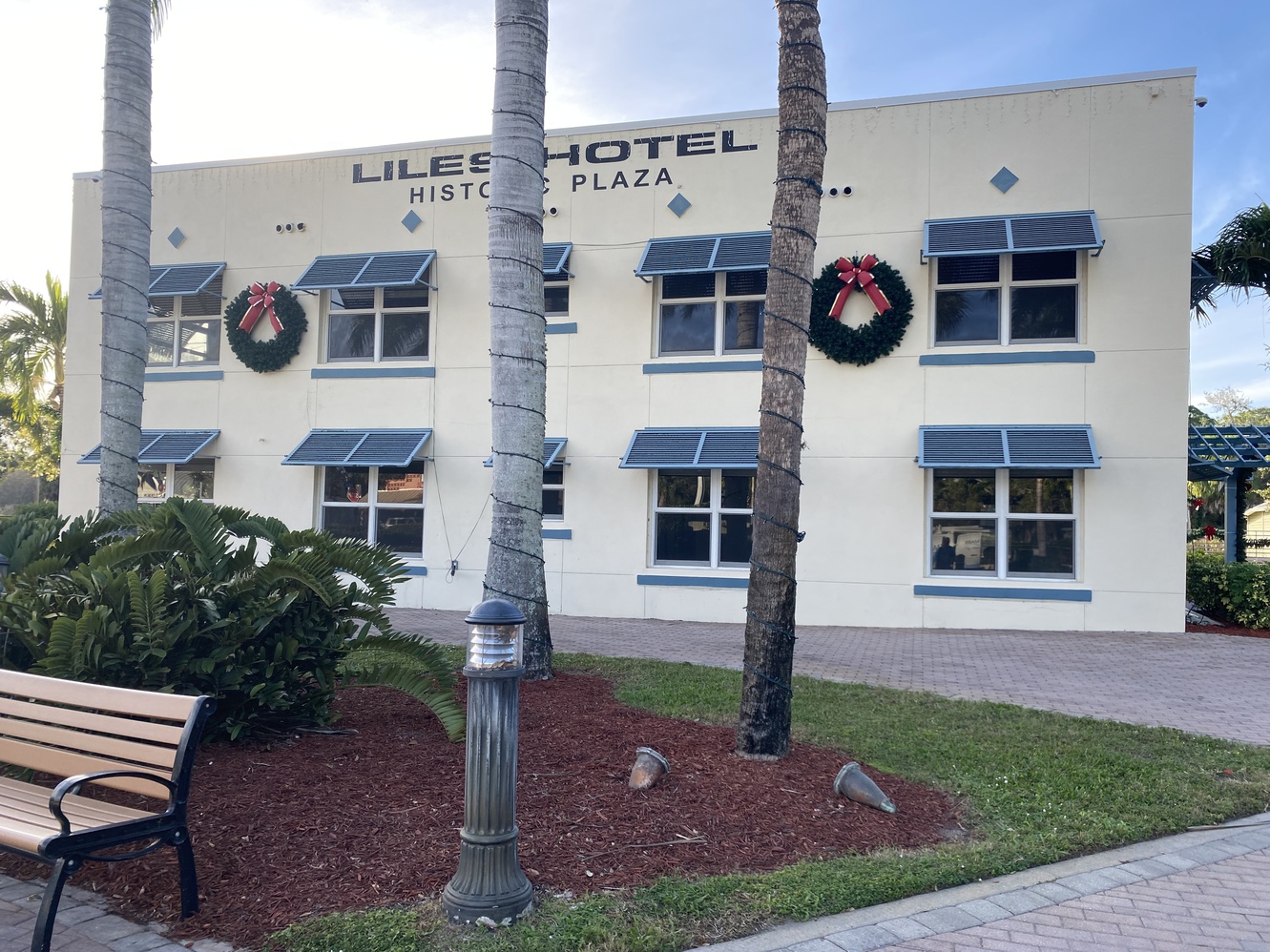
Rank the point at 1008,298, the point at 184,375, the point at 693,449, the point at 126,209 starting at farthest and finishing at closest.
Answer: the point at 184,375 → the point at 693,449 → the point at 1008,298 → the point at 126,209

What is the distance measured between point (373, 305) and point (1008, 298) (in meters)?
10.4

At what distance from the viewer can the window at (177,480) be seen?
57.5 feet

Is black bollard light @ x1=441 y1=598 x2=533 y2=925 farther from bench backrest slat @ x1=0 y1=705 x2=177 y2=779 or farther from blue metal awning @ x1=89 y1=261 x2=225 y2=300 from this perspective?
blue metal awning @ x1=89 y1=261 x2=225 y2=300

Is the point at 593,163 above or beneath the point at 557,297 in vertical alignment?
above

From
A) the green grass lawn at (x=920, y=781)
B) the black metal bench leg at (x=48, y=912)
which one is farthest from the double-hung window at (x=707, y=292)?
the black metal bench leg at (x=48, y=912)

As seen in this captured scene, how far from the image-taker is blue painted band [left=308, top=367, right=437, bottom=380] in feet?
53.4

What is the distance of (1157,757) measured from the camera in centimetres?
672

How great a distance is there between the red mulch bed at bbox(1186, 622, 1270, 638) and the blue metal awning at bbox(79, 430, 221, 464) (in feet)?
53.4

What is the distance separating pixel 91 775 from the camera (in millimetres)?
3576

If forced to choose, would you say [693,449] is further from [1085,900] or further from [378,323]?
[1085,900]

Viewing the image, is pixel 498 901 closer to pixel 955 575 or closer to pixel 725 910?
pixel 725 910

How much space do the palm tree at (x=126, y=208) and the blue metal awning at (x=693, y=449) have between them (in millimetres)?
7314

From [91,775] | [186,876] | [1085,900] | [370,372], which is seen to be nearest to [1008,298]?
[370,372]

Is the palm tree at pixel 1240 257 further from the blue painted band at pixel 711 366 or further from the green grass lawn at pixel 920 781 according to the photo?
the green grass lawn at pixel 920 781
